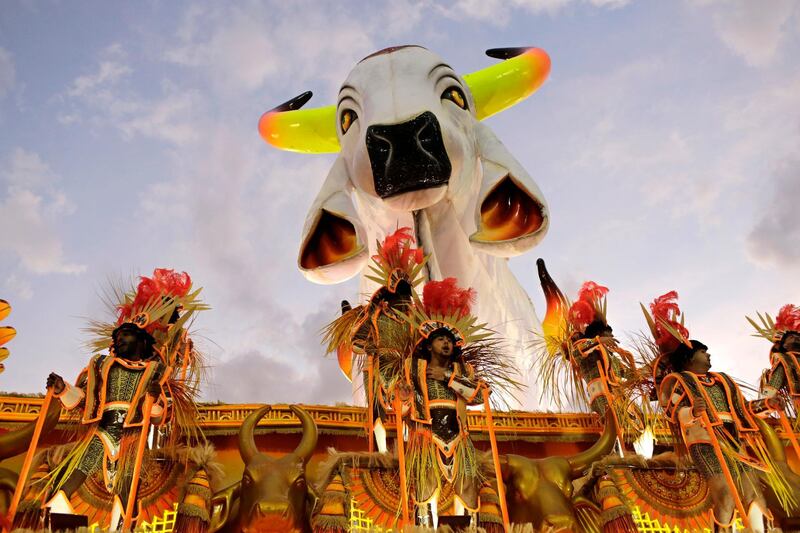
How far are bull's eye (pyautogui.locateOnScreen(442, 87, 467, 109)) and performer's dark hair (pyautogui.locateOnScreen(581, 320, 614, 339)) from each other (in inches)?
67.2

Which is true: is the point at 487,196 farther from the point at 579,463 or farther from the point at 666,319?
the point at 579,463

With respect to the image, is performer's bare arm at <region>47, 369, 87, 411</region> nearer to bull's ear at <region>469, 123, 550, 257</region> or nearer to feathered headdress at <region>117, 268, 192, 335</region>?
feathered headdress at <region>117, 268, 192, 335</region>

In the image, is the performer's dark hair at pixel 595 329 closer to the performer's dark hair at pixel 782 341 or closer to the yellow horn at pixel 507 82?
the performer's dark hair at pixel 782 341

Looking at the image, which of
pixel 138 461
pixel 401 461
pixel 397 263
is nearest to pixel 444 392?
pixel 401 461

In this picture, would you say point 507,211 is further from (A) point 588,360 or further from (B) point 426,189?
(A) point 588,360

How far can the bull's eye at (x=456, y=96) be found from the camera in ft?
14.8

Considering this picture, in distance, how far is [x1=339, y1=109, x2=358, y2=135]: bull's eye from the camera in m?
4.53

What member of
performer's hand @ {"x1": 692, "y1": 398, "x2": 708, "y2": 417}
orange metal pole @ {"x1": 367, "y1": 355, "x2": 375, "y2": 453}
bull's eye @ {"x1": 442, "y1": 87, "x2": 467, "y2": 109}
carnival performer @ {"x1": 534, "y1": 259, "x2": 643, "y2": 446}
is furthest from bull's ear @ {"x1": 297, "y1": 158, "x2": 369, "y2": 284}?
performer's hand @ {"x1": 692, "y1": 398, "x2": 708, "y2": 417}

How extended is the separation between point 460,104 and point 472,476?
266cm

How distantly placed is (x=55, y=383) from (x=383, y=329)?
1.46m

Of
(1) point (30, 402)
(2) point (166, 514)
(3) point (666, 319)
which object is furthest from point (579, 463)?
(1) point (30, 402)

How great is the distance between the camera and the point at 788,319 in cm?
357

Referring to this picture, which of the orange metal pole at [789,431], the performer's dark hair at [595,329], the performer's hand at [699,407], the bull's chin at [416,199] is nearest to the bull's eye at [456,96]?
the bull's chin at [416,199]

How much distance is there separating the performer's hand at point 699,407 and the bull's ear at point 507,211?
1.38 m
